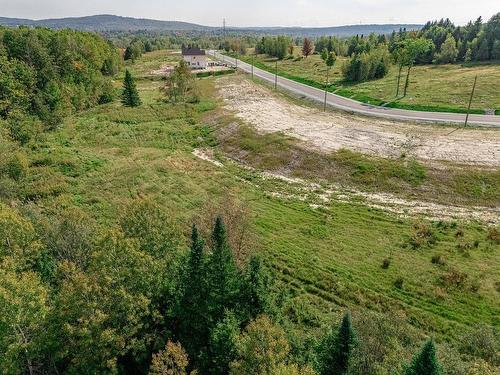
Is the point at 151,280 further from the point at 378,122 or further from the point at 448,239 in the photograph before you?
the point at 378,122

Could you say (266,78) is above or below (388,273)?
above

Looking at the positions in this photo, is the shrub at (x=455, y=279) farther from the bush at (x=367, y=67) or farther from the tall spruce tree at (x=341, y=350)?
the bush at (x=367, y=67)

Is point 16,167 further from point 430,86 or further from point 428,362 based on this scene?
point 430,86

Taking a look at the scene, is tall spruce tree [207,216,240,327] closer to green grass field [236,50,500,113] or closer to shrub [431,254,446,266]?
shrub [431,254,446,266]

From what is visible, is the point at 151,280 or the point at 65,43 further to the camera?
the point at 65,43

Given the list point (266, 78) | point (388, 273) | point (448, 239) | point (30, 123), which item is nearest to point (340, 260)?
point (388, 273)

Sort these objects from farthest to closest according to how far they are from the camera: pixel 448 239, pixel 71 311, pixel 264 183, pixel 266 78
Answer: pixel 266 78, pixel 264 183, pixel 448 239, pixel 71 311
